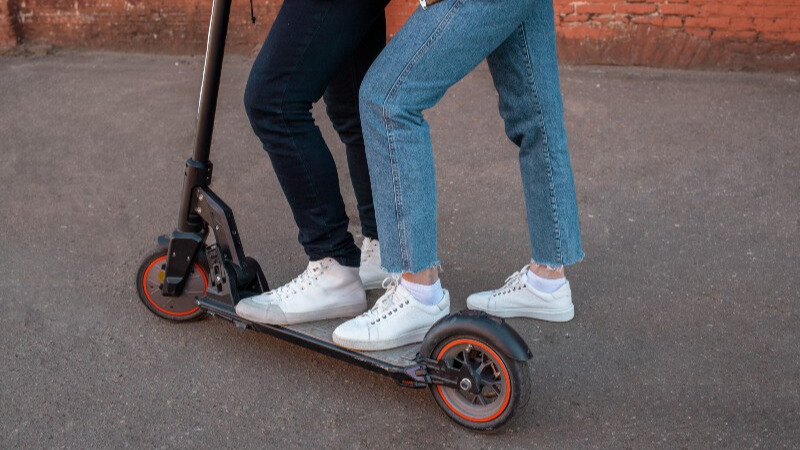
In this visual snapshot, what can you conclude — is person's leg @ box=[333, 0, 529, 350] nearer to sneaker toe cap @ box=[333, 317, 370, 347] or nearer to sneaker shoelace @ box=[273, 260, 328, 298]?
sneaker toe cap @ box=[333, 317, 370, 347]

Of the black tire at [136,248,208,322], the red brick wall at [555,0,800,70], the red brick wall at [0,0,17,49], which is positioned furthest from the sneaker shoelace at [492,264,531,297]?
the red brick wall at [0,0,17,49]

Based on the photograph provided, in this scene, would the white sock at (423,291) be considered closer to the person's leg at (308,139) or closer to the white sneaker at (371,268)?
the person's leg at (308,139)

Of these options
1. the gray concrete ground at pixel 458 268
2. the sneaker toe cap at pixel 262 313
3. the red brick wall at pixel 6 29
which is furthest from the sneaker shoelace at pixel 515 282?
the red brick wall at pixel 6 29

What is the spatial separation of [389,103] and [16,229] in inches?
95.1

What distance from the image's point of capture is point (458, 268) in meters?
4.16

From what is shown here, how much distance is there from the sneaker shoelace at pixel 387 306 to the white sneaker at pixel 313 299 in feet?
0.57

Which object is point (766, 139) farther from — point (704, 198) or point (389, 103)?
point (389, 103)

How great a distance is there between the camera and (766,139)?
526 centimetres

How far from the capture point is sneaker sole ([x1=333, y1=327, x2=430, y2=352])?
3199 millimetres

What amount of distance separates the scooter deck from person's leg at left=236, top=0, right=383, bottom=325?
0.03 m

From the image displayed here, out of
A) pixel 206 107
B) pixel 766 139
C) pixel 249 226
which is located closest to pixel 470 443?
pixel 206 107

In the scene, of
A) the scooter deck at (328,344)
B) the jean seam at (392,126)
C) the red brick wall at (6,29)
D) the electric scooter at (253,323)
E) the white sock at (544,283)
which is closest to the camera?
the jean seam at (392,126)

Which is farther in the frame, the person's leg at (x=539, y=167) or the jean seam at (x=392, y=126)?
the person's leg at (x=539, y=167)

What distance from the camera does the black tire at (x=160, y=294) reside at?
12.0ft
